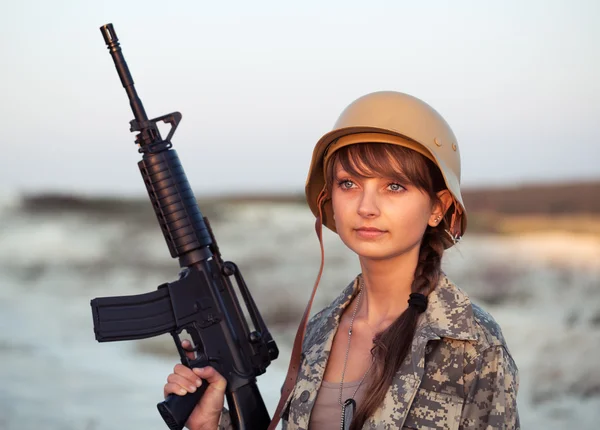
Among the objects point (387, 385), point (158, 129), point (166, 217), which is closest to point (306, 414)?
point (387, 385)

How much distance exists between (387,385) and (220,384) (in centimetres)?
67

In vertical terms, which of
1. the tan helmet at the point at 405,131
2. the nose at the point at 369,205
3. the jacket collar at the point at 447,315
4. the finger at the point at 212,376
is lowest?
the finger at the point at 212,376

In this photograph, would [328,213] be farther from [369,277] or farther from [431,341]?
[431,341]

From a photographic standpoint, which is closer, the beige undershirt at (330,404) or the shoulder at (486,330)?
the shoulder at (486,330)

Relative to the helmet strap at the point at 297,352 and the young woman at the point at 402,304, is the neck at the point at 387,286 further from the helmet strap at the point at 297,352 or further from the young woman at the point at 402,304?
the helmet strap at the point at 297,352

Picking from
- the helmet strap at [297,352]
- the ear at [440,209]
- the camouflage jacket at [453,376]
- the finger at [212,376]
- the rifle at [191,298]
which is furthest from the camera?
the rifle at [191,298]

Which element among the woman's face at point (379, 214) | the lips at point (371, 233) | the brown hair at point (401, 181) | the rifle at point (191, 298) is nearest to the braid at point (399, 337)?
the brown hair at point (401, 181)

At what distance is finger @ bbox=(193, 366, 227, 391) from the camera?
8.02 feet

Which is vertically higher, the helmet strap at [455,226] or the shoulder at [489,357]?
Answer: the helmet strap at [455,226]

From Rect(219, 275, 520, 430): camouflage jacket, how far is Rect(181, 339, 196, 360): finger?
0.76 m

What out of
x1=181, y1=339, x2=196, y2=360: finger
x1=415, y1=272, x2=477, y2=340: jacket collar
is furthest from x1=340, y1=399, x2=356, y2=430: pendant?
x1=181, y1=339, x2=196, y2=360: finger

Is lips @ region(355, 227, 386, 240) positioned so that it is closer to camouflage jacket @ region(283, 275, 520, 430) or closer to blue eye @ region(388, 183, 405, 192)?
blue eye @ region(388, 183, 405, 192)

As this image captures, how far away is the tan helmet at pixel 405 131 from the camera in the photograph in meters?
2.02

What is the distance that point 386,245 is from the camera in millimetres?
2062
